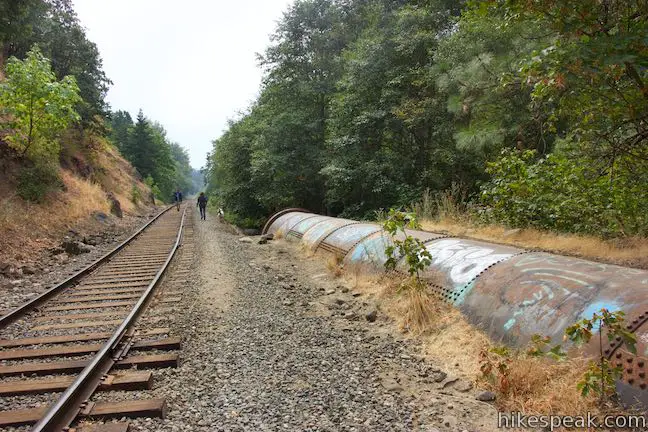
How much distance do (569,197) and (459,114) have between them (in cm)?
557

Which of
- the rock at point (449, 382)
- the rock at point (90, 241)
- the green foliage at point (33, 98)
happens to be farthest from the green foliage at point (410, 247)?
the green foliage at point (33, 98)

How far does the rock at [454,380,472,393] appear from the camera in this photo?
12.3 ft

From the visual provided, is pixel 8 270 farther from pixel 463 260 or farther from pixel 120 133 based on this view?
pixel 120 133

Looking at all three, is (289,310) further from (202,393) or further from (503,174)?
(503,174)

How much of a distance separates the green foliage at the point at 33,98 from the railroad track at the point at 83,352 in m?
8.24

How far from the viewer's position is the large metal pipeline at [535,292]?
312cm

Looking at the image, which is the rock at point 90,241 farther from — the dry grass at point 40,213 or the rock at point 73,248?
the rock at point 73,248

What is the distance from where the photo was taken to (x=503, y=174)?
880cm

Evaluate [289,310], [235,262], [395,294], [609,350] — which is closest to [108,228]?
[235,262]

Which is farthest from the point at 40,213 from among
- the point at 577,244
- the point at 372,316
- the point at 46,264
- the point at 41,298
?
the point at 577,244

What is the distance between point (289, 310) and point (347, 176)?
11.7 meters

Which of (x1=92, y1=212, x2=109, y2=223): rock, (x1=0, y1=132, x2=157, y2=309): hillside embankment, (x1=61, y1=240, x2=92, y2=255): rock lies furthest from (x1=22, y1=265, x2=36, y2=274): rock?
(x1=92, y1=212, x2=109, y2=223): rock

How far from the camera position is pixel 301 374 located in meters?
4.21

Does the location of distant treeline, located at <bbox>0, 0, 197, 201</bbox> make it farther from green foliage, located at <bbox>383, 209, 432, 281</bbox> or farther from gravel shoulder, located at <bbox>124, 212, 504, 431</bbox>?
green foliage, located at <bbox>383, 209, 432, 281</bbox>
